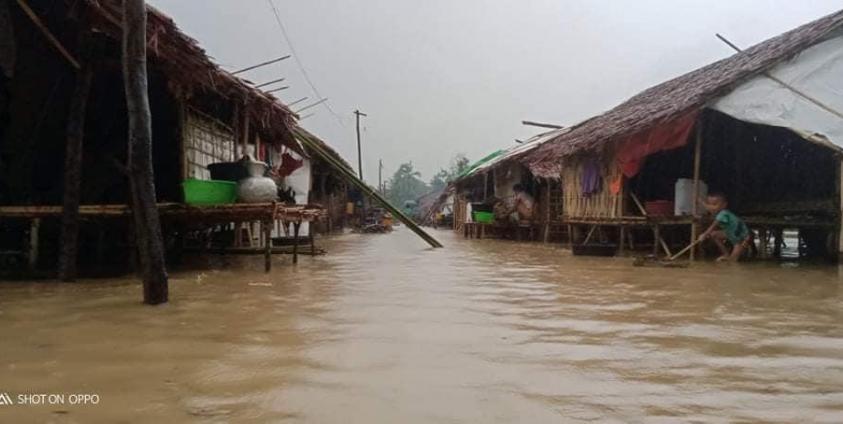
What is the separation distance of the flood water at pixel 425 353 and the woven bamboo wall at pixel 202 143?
3.05 metres

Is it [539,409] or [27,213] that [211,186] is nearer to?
[27,213]

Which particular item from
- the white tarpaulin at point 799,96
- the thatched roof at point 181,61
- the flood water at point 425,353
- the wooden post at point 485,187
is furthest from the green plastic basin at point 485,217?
the flood water at point 425,353

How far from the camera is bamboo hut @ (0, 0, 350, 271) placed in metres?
6.36

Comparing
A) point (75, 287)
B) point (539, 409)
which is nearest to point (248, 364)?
point (539, 409)

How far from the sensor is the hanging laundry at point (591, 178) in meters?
12.8

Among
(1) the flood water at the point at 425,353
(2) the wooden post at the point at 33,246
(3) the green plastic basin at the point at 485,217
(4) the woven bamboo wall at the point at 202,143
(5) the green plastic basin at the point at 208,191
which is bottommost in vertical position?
(1) the flood water at the point at 425,353

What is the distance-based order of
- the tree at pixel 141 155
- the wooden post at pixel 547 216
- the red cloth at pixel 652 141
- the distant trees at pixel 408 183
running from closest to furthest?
1. the tree at pixel 141 155
2. the red cloth at pixel 652 141
3. the wooden post at pixel 547 216
4. the distant trees at pixel 408 183

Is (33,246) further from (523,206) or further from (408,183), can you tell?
(408,183)

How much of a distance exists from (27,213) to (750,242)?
406 inches

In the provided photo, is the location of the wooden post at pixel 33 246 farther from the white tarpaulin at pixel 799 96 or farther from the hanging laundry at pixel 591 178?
the hanging laundry at pixel 591 178

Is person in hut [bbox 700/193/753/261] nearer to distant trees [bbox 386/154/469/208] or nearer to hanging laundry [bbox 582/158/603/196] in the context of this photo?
hanging laundry [bbox 582/158/603/196]

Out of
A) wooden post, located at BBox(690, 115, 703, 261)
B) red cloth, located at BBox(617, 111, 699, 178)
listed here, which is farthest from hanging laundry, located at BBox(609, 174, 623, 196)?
wooden post, located at BBox(690, 115, 703, 261)

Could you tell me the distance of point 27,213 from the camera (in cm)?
637

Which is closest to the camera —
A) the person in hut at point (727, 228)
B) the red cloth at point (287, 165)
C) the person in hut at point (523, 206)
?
the person in hut at point (727, 228)
